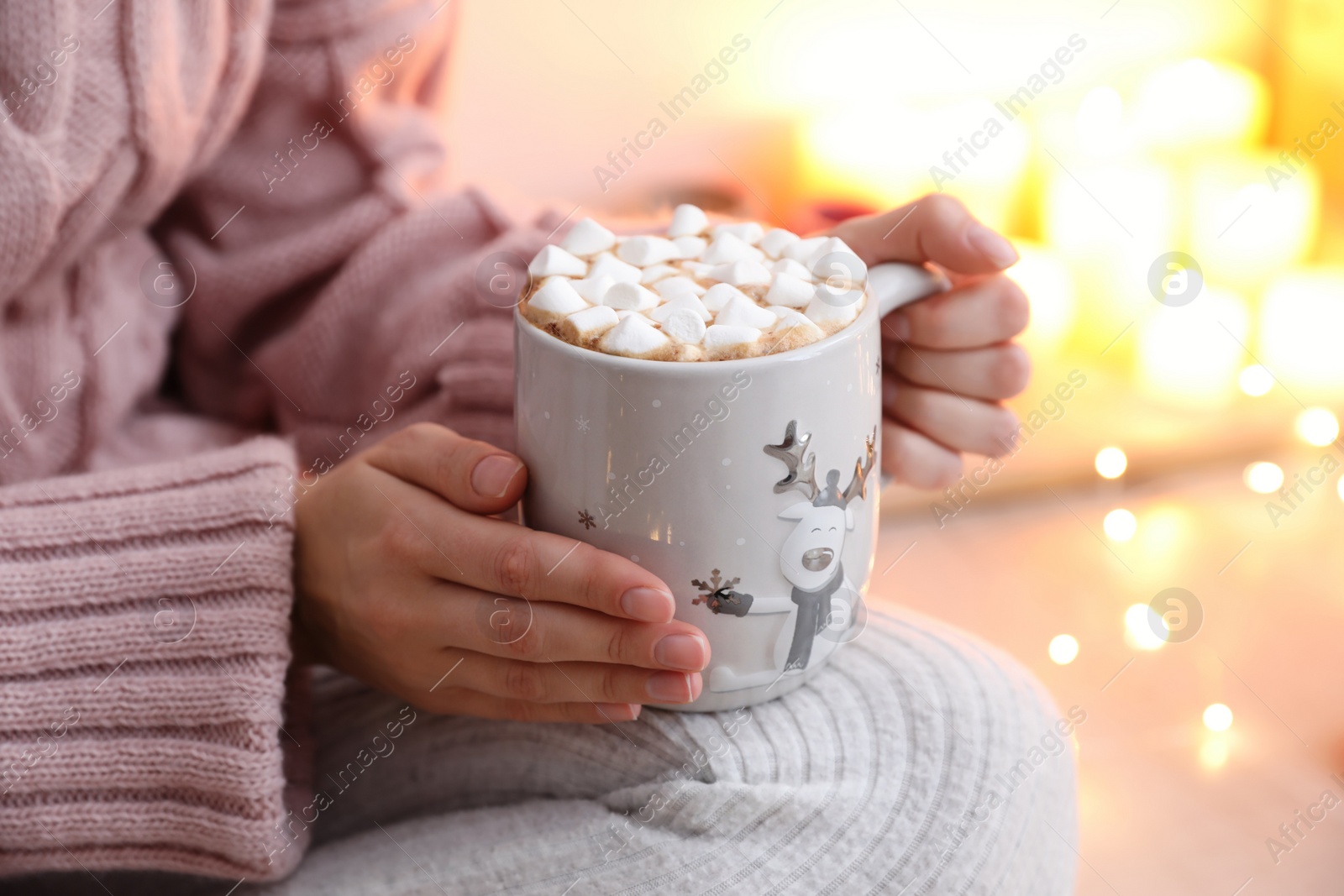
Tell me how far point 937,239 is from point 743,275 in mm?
119

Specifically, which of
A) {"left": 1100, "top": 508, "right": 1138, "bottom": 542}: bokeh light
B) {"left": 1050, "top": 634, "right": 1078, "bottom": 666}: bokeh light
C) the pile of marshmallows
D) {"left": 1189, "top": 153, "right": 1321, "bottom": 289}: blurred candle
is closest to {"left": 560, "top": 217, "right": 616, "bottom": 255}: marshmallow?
the pile of marshmallows

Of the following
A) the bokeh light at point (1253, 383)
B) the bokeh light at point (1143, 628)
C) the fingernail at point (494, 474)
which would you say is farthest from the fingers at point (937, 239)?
the bokeh light at point (1143, 628)

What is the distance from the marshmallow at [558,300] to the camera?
0.41 metres

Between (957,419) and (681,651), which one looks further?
(957,419)

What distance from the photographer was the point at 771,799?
453mm

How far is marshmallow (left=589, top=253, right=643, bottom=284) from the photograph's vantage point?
17.1 inches

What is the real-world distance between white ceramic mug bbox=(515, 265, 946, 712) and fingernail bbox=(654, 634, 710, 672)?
14mm

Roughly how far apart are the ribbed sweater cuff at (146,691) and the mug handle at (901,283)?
11.0 inches

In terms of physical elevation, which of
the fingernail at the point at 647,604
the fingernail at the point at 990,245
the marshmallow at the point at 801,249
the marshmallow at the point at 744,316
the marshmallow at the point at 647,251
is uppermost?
the fingernail at the point at 990,245

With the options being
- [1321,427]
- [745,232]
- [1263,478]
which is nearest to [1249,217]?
[1263,478]

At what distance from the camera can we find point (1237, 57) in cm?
151

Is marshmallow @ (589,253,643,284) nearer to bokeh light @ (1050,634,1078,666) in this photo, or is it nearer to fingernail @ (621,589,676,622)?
fingernail @ (621,589,676,622)

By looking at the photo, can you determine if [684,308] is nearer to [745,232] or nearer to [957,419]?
[745,232]

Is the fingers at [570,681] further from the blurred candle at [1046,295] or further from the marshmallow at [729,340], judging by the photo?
the blurred candle at [1046,295]
